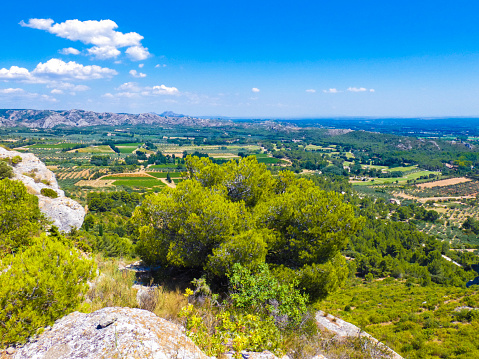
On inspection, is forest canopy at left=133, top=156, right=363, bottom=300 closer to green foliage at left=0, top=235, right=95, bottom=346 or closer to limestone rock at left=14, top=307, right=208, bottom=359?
limestone rock at left=14, top=307, right=208, bottom=359

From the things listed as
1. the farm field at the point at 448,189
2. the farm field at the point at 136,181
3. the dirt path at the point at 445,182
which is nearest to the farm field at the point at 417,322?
the farm field at the point at 136,181

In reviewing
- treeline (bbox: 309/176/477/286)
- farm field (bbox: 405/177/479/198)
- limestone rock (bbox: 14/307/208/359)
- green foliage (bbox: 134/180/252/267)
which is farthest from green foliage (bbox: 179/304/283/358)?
farm field (bbox: 405/177/479/198)

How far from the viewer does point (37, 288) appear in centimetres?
602

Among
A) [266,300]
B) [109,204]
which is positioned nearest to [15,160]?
[109,204]

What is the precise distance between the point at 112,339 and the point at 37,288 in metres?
2.25

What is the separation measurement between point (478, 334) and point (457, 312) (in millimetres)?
4027

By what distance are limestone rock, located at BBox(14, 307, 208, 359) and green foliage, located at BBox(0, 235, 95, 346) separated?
0.36 m

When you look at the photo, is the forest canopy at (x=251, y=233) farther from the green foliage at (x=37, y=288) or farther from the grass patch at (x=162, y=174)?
the grass patch at (x=162, y=174)

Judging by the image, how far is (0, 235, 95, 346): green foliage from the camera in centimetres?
561

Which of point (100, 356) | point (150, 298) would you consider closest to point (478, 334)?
point (150, 298)

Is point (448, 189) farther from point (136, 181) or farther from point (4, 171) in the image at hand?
point (4, 171)

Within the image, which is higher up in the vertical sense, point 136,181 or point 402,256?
point 136,181

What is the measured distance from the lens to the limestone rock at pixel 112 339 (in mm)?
5160

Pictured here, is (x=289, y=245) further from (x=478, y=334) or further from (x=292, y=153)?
(x=292, y=153)
